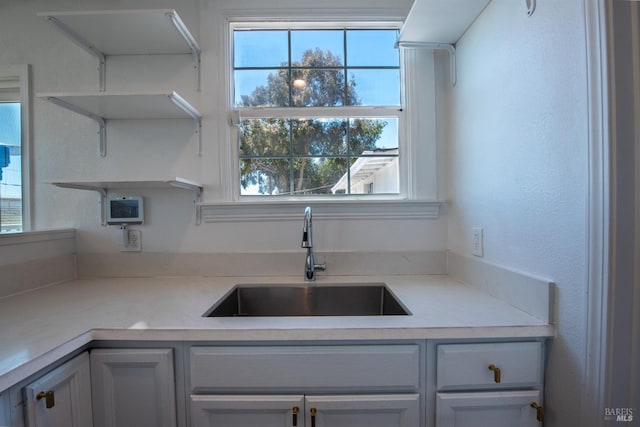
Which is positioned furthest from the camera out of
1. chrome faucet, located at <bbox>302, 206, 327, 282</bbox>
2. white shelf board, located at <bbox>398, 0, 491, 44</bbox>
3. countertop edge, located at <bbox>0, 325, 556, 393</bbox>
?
chrome faucet, located at <bbox>302, 206, 327, 282</bbox>

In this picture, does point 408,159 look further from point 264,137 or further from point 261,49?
point 261,49

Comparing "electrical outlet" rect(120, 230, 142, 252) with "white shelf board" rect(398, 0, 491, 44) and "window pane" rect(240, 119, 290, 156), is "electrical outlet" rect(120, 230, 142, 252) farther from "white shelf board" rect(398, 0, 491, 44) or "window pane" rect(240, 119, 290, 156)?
"white shelf board" rect(398, 0, 491, 44)

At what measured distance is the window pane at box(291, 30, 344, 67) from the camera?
1511 mm

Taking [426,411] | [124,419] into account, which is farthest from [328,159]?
[124,419]

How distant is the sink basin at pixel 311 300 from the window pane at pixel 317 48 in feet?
4.06

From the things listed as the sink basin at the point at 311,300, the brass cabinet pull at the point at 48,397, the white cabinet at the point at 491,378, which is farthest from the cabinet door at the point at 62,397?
the white cabinet at the point at 491,378

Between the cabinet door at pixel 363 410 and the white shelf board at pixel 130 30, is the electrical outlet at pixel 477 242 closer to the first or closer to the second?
the cabinet door at pixel 363 410

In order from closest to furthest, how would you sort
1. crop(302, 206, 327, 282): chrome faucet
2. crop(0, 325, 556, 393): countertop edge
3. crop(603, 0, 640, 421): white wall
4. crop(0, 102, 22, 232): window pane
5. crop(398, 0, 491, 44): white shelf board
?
1. crop(603, 0, 640, 421): white wall
2. crop(0, 325, 556, 393): countertop edge
3. crop(398, 0, 491, 44): white shelf board
4. crop(302, 206, 327, 282): chrome faucet
5. crop(0, 102, 22, 232): window pane

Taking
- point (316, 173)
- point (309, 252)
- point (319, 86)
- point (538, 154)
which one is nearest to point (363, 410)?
point (309, 252)

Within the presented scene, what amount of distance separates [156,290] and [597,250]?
5.15ft

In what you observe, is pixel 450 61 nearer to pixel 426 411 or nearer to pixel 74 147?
pixel 426 411

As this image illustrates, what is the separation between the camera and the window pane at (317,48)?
151cm

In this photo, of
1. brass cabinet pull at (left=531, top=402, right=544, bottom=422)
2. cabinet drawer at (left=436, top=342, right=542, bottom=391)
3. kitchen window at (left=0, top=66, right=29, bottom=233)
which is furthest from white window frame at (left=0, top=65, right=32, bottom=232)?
brass cabinet pull at (left=531, top=402, right=544, bottom=422)

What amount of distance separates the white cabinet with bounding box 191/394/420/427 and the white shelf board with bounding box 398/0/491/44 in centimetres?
146
